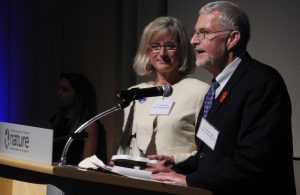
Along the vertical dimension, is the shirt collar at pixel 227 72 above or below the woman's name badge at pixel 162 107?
above

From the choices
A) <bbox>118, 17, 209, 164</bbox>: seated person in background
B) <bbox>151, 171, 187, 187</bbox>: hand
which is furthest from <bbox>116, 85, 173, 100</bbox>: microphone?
<bbox>118, 17, 209, 164</bbox>: seated person in background

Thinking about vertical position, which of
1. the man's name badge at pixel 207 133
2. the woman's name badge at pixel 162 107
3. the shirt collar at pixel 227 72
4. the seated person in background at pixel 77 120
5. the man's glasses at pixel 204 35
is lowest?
the seated person in background at pixel 77 120

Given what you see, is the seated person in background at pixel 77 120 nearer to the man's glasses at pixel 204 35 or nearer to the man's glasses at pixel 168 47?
the man's glasses at pixel 168 47

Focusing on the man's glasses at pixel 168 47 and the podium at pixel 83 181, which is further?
the man's glasses at pixel 168 47

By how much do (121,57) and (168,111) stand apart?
2.14 m

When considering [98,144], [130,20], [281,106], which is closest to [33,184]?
[281,106]

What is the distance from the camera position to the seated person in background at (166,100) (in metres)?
2.71

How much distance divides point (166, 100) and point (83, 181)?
1209mm

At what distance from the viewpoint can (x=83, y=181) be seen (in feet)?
5.36

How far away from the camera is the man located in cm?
194

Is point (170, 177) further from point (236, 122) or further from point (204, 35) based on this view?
point (204, 35)

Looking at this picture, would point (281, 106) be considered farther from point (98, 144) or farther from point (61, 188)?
point (98, 144)

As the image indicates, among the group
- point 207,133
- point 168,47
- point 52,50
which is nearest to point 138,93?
point 207,133

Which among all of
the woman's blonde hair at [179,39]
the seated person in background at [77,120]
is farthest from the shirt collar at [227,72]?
the seated person in background at [77,120]
